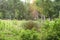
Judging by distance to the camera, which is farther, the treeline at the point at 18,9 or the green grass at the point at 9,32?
the treeline at the point at 18,9

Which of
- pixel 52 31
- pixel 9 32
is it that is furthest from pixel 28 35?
pixel 9 32

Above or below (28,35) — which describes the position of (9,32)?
below

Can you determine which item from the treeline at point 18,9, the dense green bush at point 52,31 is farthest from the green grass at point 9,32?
the treeline at point 18,9

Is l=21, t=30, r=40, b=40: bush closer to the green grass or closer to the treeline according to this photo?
the green grass

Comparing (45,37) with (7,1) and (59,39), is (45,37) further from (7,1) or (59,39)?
(7,1)

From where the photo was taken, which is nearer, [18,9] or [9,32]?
[9,32]

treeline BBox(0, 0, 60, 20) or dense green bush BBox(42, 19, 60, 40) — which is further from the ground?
treeline BBox(0, 0, 60, 20)

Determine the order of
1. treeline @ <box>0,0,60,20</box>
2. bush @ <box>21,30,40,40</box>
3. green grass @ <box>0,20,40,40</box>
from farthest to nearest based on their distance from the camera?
1. treeline @ <box>0,0,60,20</box>
2. green grass @ <box>0,20,40,40</box>
3. bush @ <box>21,30,40,40</box>

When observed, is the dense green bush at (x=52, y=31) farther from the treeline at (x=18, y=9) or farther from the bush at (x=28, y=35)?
the treeline at (x=18, y=9)

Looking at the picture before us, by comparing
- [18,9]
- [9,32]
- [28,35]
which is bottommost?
[9,32]

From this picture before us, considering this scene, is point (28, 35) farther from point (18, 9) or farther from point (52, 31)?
point (18, 9)

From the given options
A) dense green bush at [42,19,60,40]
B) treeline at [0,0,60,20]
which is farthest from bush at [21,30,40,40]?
treeline at [0,0,60,20]

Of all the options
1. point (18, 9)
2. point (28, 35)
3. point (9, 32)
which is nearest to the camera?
point (28, 35)

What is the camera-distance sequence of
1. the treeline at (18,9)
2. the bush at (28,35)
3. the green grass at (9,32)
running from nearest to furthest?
the bush at (28,35) < the green grass at (9,32) < the treeline at (18,9)
